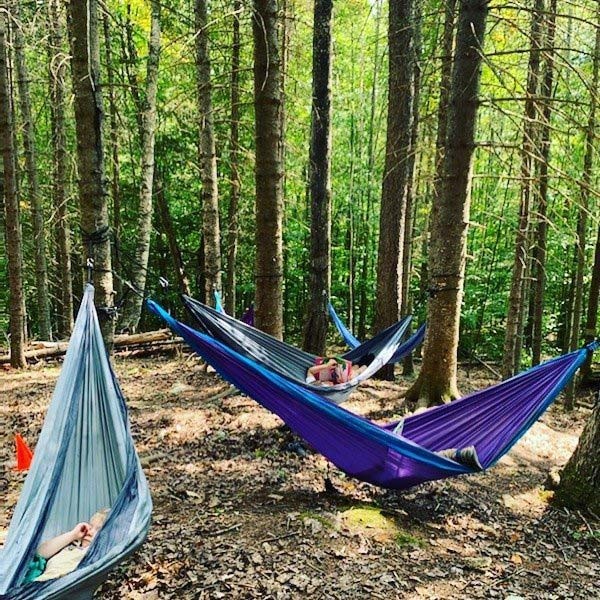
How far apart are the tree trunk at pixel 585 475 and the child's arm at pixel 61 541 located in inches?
85.5

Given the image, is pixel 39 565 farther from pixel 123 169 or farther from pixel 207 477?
pixel 123 169

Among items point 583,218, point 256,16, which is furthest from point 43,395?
point 583,218

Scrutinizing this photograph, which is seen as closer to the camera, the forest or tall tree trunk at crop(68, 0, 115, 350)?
the forest

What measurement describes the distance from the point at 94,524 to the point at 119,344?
503 centimetres

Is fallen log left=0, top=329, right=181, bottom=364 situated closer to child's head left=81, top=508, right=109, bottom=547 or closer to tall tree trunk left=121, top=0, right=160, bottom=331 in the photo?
tall tree trunk left=121, top=0, right=160, bottom=331

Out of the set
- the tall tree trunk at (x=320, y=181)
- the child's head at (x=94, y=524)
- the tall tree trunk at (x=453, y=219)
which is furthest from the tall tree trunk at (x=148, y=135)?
the child's head at (x=94, y=524)

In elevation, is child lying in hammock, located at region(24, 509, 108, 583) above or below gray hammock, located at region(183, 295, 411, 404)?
below

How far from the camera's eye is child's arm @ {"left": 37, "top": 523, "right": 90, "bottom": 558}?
1798 mm

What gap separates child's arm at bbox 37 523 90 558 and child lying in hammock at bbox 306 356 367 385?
195 centimetres

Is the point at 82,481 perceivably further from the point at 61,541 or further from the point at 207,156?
the point at 207,156

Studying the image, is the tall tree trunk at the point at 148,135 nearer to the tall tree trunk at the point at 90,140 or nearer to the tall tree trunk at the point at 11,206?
the tall tree trunk at the point at 11,206

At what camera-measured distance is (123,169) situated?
998cm

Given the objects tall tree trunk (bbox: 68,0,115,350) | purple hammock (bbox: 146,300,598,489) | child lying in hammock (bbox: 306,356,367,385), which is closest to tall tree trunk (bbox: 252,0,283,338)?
child lying in hammock (bbox: 306,356,367,385)

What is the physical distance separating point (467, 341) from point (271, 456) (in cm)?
764
